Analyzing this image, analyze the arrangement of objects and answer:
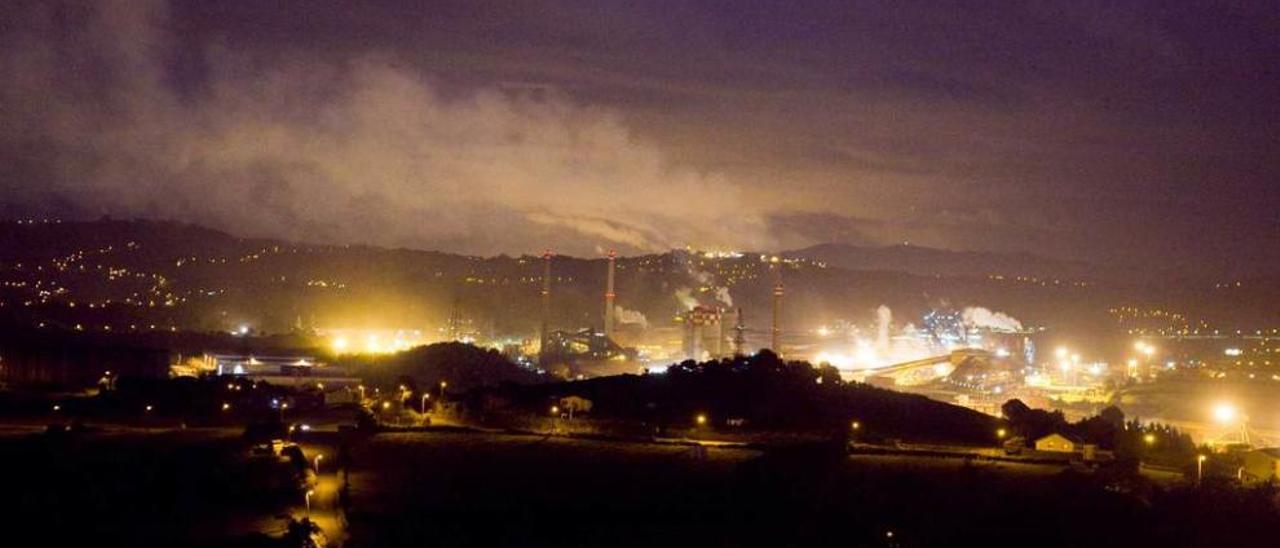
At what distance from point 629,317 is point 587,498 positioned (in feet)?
165

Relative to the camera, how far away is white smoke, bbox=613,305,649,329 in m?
62.2

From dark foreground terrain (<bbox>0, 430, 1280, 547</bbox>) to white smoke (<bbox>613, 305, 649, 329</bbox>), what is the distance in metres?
45.3

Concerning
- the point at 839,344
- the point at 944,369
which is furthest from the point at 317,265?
the point at 944,369

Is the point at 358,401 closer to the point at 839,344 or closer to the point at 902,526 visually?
the point at 902,526

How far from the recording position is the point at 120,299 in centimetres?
5859

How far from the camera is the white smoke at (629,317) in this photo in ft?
204

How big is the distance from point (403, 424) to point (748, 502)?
22.3 feet

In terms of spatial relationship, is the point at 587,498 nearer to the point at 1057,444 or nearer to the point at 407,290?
the point at 1057,444

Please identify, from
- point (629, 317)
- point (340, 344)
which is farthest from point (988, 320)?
point (340, 344)

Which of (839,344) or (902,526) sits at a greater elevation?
(839,344)

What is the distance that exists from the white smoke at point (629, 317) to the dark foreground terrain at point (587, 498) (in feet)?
149

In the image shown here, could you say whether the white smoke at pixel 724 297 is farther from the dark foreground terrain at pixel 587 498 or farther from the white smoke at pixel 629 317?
the dark foreground terrain at pixel 587 498

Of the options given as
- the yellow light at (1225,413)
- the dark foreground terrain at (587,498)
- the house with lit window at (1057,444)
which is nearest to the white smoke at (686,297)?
the yellow light at (1225,413)

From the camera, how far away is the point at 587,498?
13953 mm
